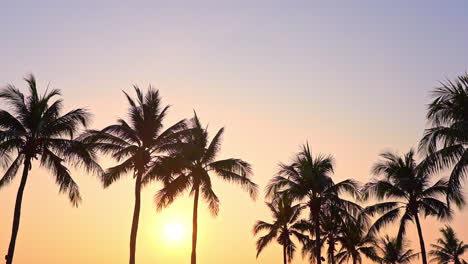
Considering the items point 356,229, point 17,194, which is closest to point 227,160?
point 356,229

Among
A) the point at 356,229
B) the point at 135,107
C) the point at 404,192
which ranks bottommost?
the point at 356,229

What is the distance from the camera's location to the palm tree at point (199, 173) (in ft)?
115

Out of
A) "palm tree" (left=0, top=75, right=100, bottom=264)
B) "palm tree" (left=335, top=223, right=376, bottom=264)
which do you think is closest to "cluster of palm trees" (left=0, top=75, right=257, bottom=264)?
"palm tree" (left=0, top=75, right=100, bottom=264)

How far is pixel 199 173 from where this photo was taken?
36.0 meters

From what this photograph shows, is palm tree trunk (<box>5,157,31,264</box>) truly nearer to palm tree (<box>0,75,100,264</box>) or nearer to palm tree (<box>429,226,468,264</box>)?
palm tree (<box>0,75,100,264</box>)

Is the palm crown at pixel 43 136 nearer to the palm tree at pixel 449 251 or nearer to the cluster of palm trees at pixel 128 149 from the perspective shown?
the cluster of palm trees at pixel 128 149

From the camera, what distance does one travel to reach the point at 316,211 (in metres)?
38.8

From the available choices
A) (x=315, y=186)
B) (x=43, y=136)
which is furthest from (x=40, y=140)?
(x=315, y=186)

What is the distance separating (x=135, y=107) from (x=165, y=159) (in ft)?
12.3

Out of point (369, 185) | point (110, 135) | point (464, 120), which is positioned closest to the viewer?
point (464, 120)

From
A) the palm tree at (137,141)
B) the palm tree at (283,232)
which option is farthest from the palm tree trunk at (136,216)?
the palm tree at (283,232)

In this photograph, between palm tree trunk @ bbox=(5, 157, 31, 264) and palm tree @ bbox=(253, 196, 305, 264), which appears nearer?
palm tree trunk @ bbox=(5, 157, 31, 264)

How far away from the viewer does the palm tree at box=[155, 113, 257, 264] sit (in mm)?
35094

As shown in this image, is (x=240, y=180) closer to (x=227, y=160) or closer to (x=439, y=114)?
(x=227, y=160)
